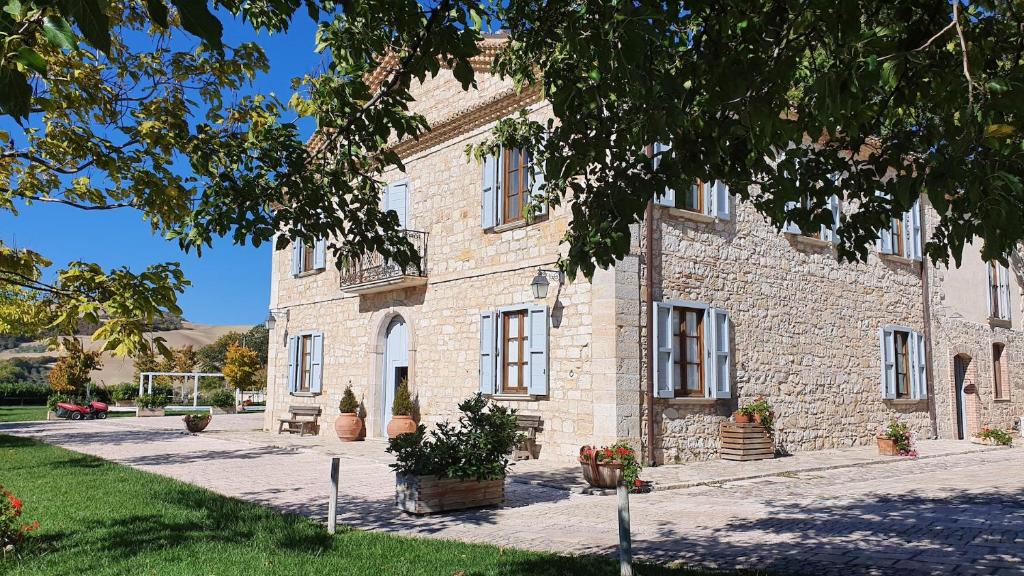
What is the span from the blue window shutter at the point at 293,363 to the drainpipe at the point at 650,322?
10.2 meters

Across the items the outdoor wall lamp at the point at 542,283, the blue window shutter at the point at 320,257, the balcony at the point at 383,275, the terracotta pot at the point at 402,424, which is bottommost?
the terracotta pot at the point at 402,424

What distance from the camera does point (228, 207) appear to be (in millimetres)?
4734

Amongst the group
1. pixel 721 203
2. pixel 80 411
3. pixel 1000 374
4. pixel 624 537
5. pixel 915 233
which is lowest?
pixel 80 411

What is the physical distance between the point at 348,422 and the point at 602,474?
7.87m

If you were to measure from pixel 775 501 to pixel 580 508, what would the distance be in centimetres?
222

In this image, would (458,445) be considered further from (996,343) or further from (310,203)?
(996,343)

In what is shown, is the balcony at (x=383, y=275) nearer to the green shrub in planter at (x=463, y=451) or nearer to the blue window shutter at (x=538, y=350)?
the blue window shutter at (x=538, y=350)

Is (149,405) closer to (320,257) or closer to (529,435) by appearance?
(320,257)

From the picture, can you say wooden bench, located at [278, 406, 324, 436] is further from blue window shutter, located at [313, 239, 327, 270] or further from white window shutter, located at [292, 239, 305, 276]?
white window shutter, located at [292, 239, 305, 276]

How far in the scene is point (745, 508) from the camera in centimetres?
785

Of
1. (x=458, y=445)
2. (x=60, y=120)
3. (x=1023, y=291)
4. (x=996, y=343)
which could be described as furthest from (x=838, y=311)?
(x=60, y=120)

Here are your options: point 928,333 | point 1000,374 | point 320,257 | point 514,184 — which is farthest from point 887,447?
point 320,257

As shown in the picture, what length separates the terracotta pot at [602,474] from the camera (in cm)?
891

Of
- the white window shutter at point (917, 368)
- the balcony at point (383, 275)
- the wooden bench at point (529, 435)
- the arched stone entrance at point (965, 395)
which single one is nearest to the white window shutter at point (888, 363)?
the white window shutter at point (917, 368)
